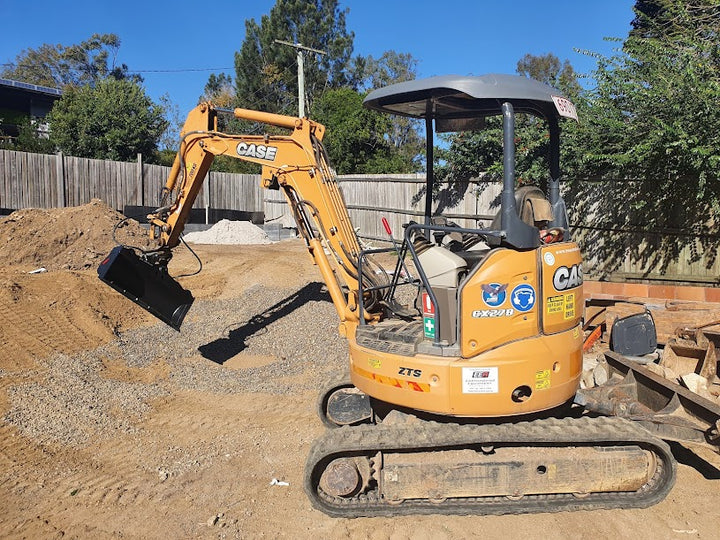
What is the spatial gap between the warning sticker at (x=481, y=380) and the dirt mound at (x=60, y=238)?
34.2ft

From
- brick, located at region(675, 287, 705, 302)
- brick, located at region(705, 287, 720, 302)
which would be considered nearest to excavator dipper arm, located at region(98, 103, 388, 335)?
brick, located at region(675, 287, 705, 302)

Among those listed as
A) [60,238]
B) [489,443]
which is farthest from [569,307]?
[60,238]

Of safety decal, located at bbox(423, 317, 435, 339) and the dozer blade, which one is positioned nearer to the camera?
safety decal, located at bbox(423, 317, 435, 339)

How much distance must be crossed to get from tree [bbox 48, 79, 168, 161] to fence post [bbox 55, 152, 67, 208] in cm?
689

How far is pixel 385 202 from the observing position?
57.1ft

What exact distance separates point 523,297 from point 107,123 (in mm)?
22778

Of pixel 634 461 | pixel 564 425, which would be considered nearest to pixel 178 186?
pixel 564 425

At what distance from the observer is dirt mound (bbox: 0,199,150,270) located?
40.9 ft

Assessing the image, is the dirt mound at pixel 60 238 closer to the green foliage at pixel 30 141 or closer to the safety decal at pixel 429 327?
the green foliage at pixel 30 141

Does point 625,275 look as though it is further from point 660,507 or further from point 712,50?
point 660,507

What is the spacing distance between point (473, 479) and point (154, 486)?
7.86 ft

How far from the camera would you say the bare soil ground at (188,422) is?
4.13 m

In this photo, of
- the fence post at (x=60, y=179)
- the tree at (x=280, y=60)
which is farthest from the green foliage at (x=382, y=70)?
the fence post at (x=60, y=179)

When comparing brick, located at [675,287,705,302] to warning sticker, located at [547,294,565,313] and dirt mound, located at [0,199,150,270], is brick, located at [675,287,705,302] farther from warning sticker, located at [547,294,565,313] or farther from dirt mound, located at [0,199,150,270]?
dirt mound, located at [0,199,150,270]
